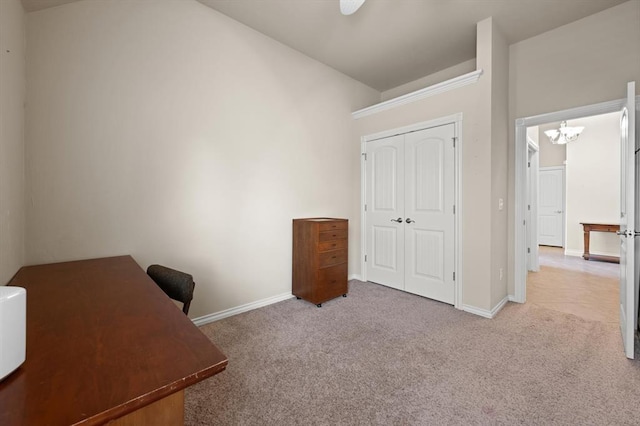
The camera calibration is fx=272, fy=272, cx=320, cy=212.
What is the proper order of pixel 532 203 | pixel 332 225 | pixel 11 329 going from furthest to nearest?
pixel 532 203 → pixel 332 225 → pixel 11 329

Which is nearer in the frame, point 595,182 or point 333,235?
point 333,235

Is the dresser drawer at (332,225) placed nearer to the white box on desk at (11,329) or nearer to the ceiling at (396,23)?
the ceiling at (396,23)

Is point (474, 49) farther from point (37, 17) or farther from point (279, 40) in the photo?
point (37, 17)

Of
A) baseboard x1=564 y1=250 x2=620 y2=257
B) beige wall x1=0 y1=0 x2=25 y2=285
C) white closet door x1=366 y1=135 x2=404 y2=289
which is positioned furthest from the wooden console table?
beige wall x1=0 y1=0 x2=25 y2=285

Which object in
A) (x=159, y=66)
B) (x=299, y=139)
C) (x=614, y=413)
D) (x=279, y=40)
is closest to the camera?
(x=614, y=413)

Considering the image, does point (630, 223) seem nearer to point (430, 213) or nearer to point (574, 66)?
point (430, 213)

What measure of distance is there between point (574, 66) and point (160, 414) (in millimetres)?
4120

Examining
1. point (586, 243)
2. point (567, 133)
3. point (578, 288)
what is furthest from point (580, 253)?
point (578, 288)

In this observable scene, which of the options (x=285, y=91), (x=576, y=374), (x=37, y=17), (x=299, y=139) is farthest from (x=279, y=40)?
(x=576, y=374)

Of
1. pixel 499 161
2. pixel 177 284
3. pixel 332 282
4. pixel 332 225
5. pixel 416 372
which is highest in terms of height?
pixel 499 161

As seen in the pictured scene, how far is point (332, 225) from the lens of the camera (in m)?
3.06

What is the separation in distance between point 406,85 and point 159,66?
3.27 metres

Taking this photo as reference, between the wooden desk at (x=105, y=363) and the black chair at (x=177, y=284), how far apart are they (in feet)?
1.12

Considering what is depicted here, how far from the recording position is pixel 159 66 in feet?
7.31
